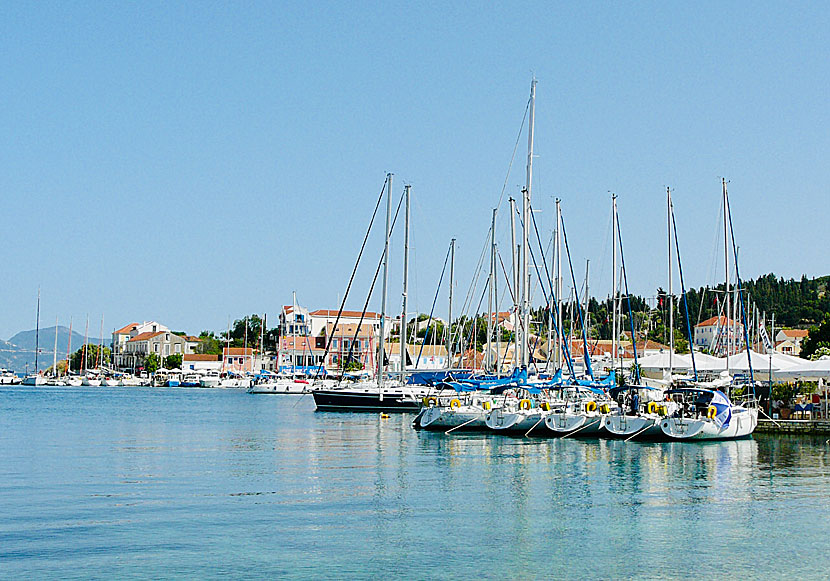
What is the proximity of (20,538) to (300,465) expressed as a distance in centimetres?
1468

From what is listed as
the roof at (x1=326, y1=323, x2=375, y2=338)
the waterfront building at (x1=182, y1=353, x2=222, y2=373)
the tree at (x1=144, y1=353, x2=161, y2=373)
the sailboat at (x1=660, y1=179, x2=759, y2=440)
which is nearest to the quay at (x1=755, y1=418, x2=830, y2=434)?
the sailboat at (x1=660, y1=179, x2=759, y2=440)

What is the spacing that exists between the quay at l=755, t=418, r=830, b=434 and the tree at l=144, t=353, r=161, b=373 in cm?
15348

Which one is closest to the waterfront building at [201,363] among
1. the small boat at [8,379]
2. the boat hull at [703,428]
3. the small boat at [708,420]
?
the small boat at [8,379]

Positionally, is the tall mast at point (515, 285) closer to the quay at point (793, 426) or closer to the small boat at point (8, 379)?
the quay at point (793, 426)

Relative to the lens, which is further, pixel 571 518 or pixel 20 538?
pixel 571 518

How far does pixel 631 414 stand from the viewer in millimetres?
43656

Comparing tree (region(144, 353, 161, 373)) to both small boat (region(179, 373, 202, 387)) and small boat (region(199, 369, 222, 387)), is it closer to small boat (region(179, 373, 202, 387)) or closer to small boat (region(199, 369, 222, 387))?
small boat (region(179, 373, 202, 387))

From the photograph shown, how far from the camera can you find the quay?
43.0 m

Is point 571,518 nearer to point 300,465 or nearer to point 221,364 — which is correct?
point 300,465

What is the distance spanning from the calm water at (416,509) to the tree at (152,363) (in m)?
145

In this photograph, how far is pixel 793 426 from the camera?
43.8m

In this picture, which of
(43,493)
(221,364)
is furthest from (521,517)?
(221,364)

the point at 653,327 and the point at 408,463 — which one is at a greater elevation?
the point at 653,327

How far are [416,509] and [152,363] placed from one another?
6675 inches
